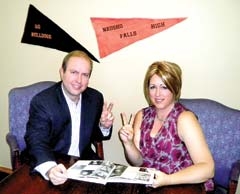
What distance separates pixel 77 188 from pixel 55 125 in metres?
0.61

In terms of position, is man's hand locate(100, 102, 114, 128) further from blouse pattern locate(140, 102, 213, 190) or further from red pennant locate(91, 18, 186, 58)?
red pennant locate(91, 18, 186, 58)

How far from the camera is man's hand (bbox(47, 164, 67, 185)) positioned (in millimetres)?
1539

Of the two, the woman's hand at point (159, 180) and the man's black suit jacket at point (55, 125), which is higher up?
the man's black suit jacket at point (55, 125)

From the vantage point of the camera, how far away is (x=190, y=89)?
7.89ft

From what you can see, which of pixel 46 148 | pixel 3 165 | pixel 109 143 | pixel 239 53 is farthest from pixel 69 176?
pixel 3 165

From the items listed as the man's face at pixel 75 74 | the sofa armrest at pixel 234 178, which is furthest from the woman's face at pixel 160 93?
the sofa armrest at pixel 234 178

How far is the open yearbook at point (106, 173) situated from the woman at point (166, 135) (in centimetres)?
29

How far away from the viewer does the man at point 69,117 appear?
1906 mm

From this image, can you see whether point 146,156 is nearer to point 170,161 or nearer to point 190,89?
point 170,161

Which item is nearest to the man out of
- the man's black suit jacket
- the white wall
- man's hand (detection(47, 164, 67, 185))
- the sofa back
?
the man's black suit jacket

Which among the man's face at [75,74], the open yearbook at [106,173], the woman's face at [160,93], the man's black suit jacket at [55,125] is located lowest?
the open yearbook at [106,173]

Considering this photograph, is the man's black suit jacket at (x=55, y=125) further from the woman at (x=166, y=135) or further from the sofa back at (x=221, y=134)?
the sofa back at (x=221, y=134)

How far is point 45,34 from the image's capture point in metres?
2.73

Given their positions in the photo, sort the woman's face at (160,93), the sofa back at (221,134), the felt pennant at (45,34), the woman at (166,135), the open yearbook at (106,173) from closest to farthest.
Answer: the open yearbook at (106,173), the woman at (166,135), the woman's face at (160,93), the sofa back at (221,134), the felt pennant at (45,34)
